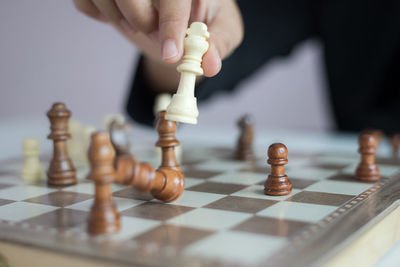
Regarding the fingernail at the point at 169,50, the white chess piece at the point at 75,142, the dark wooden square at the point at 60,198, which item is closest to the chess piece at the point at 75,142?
the white chess piece at the point at 75,142

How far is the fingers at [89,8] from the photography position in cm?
147

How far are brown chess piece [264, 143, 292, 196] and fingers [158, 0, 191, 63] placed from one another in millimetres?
344

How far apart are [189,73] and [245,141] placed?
70 cm

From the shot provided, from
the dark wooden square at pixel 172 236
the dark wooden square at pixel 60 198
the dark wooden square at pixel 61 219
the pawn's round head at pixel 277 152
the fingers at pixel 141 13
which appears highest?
the fingers at pixel 141 13

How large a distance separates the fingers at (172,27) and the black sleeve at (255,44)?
123 centimetres

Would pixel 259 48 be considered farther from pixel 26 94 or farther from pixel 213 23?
pixel 26 94

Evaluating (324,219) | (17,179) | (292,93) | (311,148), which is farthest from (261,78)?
(324,219)

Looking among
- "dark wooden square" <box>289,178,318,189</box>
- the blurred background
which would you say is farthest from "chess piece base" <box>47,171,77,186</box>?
the blurred background

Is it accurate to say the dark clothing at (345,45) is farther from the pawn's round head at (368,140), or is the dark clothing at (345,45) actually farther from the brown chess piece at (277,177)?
the brown chess piece at (277,177)

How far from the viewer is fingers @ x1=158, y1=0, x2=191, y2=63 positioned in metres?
1.09

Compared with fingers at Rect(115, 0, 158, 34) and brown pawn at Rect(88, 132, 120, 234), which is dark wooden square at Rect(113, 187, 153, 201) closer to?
brown pawn at Rect(88, 132, 120, 234)

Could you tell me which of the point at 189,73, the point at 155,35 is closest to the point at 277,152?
the point at 189,73

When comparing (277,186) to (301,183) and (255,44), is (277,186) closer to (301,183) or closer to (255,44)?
(301,183)

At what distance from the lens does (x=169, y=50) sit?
1.08m
